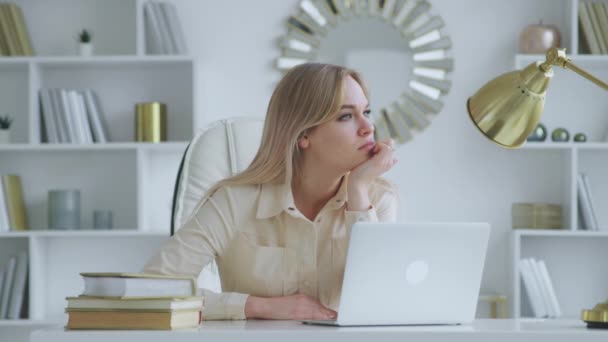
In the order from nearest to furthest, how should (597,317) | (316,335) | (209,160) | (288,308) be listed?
1. (316,335)
2. (597,317)
3. (288,308)
4. (209,160)

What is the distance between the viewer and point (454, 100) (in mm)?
4062

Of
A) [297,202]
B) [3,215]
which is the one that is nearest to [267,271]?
[297,202]

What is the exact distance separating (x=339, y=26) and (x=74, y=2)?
3.70ft

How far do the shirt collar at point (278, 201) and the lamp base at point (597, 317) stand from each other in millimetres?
727

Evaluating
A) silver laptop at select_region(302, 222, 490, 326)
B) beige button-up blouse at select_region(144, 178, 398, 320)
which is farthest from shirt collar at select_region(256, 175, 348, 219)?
silver laptop at select_region(302, 222, 490, 326)

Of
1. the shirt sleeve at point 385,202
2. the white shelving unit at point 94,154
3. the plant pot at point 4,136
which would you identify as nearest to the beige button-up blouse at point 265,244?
the shirt sleeve at point 385,202

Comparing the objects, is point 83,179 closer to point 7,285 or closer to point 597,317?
point 7,285

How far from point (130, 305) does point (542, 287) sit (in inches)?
107

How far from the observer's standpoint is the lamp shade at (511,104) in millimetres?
1625

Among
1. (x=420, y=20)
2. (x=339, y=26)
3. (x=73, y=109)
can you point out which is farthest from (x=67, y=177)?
(x=420, y=20)

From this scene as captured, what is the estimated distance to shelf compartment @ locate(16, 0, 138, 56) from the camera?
4.14m

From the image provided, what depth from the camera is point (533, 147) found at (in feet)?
12.8

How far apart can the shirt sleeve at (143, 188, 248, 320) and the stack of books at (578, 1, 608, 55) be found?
2244 millimetres

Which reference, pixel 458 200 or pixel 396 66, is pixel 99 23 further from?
pixel 458 200
